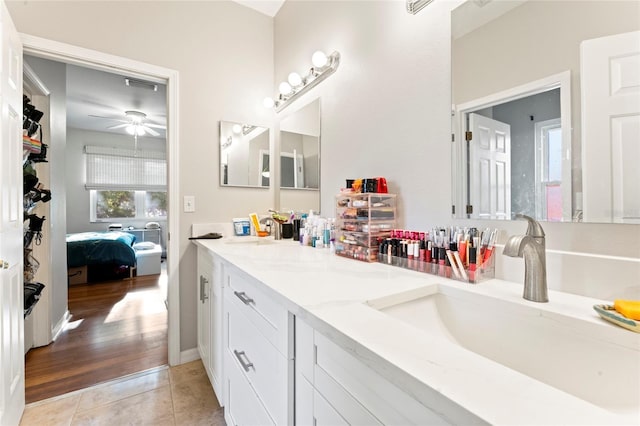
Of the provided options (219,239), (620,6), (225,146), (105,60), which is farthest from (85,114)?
(620,6)

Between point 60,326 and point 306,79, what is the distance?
2949mm

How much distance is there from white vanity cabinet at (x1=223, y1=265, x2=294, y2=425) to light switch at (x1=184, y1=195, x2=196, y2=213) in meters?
0.95

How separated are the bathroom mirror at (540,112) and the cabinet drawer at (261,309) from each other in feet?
2.46

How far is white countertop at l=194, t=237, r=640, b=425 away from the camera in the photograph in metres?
0.32

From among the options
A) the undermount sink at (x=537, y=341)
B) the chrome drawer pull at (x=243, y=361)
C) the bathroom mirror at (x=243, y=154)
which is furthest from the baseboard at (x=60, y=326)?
the undermount sink at (x=537, y=341)

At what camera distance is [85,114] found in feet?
14.9

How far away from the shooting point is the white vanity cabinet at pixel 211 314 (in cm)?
142

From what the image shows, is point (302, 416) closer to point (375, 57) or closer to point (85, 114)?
point (375, 57)

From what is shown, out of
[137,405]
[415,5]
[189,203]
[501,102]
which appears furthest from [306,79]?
[137,405]

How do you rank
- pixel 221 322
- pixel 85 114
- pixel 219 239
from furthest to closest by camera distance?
pixel 85 114 → pixel 219 239 → pixel 221 322

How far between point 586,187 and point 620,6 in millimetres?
457

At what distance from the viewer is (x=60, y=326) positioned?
8.04 ft

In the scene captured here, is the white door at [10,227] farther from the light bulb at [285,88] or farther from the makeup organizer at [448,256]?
the makeup organizer at [448,256]

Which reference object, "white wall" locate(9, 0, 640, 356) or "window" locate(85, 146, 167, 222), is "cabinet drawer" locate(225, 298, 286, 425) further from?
"window" locate(85, 146, 167, 222)
